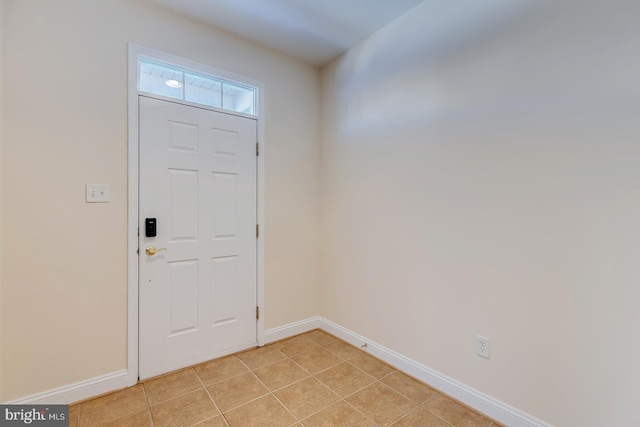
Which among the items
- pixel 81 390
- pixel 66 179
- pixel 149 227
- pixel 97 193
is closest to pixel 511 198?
pixel 149 227

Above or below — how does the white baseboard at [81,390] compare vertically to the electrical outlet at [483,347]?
below

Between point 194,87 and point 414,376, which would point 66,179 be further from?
point 414,376

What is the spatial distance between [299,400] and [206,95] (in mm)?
2352

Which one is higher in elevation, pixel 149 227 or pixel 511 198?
pixel 511 198

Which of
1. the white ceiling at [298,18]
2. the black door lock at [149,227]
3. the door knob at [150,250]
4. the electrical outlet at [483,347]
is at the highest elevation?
the white ceiling at [298,18]

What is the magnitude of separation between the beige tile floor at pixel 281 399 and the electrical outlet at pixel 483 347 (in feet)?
1.15

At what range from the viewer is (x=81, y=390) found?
1.87 metres

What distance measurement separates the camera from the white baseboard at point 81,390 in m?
1.76

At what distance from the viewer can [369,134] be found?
2.53 m

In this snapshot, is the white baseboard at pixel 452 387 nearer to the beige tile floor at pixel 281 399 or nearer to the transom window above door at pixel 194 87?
the beige tile floor at pixel 281 399

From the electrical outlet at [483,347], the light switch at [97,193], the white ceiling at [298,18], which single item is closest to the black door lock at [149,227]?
the light switch at [97,193]

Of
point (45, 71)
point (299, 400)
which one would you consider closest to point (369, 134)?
point (299, 400)

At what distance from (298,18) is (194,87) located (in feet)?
3.18

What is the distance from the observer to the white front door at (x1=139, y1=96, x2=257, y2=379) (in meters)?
2.12
